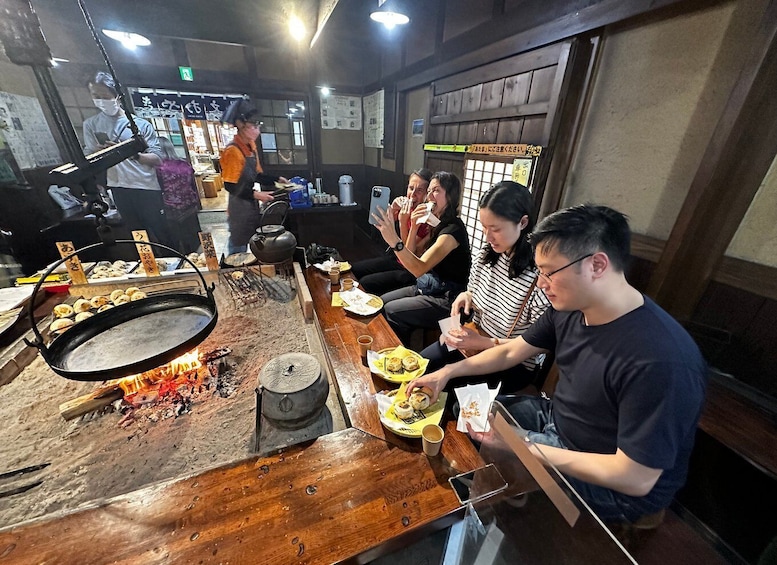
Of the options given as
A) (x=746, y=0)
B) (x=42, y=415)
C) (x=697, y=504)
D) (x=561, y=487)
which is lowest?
(x=697, y=504)

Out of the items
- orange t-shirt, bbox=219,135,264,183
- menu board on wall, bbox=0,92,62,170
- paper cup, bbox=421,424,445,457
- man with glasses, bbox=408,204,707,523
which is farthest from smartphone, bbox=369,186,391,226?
menu board on wall, bbox=0,92,62,170

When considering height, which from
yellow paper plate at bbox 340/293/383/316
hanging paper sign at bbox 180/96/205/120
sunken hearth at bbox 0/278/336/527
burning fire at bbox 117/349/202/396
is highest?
hanging paper sign at bbox 180/96/205/120

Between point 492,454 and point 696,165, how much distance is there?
1.87m

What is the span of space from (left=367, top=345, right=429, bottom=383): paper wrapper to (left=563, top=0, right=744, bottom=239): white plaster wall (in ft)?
5.53

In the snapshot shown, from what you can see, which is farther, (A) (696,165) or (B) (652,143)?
(B) (652,143)

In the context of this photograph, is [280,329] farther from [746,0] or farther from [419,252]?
[746,0]

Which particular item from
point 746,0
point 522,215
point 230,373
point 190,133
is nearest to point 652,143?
point 746,0

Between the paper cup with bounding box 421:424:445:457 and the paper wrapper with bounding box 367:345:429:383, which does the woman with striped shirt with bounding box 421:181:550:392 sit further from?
the paper cup with bounding box 421:424:445:457

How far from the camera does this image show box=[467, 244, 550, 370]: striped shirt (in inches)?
77.2

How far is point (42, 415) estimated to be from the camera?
62.1 inches

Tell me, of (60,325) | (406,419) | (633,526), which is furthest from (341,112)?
(633,526)

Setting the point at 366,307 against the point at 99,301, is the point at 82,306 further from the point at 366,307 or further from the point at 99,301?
the point at 366,307

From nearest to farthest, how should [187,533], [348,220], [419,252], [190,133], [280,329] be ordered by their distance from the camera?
1. [187,533]
2. [280,329]
3. [419,252]
4. [348,220]
5. [190,133]

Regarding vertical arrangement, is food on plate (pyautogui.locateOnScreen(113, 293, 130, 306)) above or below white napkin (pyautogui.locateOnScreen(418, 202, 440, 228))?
below
